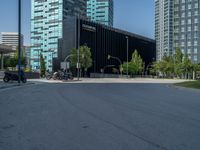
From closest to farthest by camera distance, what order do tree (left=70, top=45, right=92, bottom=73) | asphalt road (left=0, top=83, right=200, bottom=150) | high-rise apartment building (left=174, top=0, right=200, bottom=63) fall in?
1. asphalt road (left=0, top=83, right=200, bottom=150)
2. tree (left=70, top=45, right=92, bottom=73)
3. high-rise apartment building (left=174, top=0, right=200, bottom=63)

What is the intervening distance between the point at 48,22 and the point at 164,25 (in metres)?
61.8

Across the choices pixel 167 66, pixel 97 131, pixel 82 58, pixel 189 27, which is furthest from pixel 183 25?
pixel 97 131

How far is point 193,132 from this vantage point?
8.38 metres

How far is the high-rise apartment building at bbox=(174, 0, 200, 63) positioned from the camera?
547ft

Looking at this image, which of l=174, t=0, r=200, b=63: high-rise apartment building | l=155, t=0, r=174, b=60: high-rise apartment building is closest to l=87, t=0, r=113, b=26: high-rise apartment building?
l=155, t=0, r=174, b=60: high-rise apartment building

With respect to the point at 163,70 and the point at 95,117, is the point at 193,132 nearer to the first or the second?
the point at 95,117

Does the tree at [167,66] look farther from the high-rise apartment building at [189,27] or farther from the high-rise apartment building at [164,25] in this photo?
the high-rise apartment building at [164,25]

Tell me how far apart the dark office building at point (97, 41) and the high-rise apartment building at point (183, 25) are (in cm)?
3433

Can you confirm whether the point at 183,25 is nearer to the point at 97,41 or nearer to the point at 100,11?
the point at 100,11

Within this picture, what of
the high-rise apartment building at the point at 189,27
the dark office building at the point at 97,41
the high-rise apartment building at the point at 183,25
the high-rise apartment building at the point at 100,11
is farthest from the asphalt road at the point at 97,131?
the high-rise apartment building at the point at 100,11

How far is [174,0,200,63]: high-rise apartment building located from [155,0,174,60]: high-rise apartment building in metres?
6.41

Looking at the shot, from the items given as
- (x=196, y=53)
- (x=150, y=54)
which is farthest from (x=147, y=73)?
(x=196, y=53)

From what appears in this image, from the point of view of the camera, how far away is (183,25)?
559 feet

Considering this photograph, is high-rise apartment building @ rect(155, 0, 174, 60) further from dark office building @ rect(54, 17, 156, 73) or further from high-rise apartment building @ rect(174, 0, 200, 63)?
dark office building @ rect(54, 17, 156, 73)
